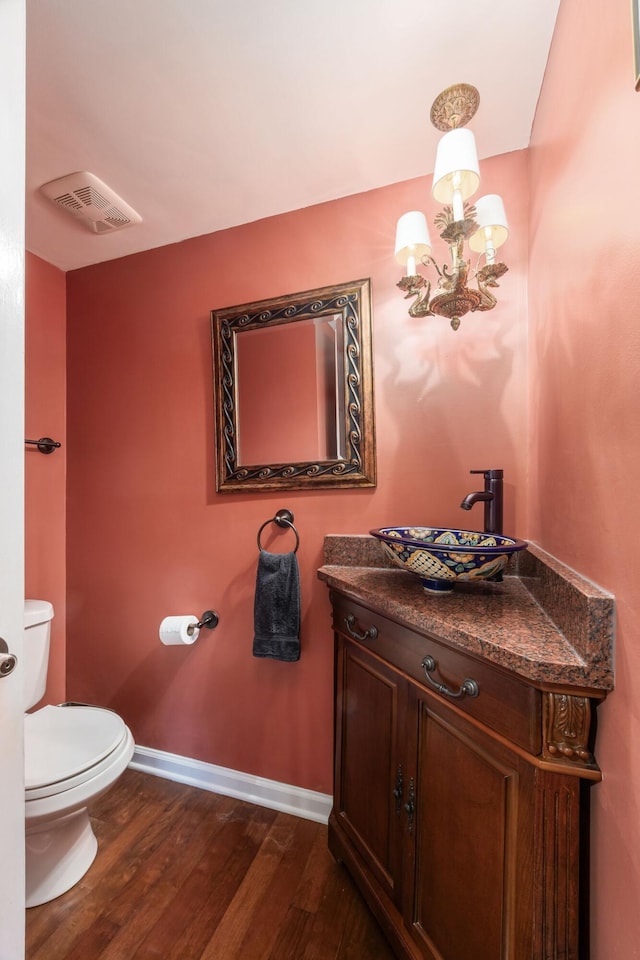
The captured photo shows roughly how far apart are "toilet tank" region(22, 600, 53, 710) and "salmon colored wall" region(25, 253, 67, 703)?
0.29 metres

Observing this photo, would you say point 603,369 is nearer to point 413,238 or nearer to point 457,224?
point 457,224

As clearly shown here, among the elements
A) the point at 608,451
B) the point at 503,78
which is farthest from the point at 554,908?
the point at 503,78

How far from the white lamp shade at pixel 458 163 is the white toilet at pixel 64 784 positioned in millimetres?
1902

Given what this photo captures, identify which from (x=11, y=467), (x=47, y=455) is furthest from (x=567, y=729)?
(x=47, y=455)

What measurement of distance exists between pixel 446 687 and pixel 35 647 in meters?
1.55

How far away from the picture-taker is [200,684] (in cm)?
157

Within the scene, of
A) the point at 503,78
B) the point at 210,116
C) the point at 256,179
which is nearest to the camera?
the point at 503,78

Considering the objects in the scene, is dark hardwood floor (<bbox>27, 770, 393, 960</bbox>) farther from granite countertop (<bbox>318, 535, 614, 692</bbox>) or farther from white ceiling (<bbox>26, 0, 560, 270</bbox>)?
white ceiling (<bbox>26, 0, 560, 270</bbox>)

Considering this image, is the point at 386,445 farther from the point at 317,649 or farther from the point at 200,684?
the point at 200,684

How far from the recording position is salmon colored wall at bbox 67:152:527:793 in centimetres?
123

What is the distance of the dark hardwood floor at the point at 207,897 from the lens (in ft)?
3.23

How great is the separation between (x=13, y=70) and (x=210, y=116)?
664mm

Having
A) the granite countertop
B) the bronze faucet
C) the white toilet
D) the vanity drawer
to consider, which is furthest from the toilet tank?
the bronze faucet

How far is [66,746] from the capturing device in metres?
1.23
